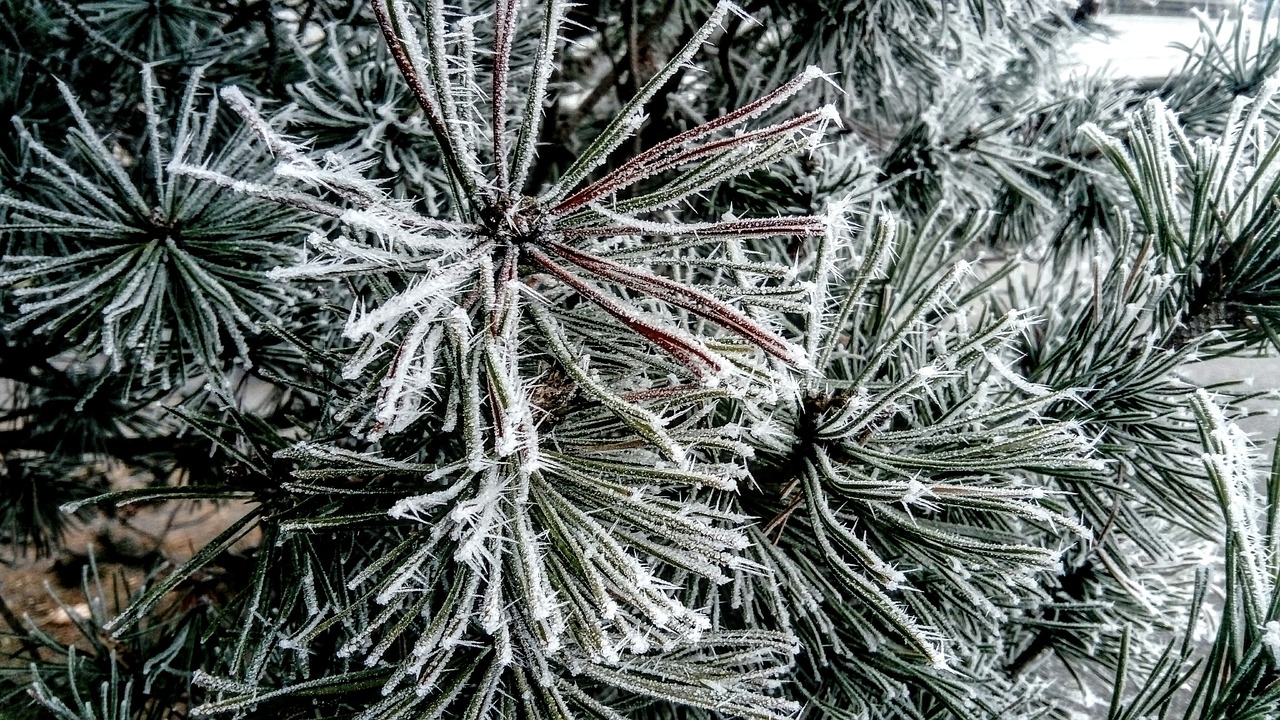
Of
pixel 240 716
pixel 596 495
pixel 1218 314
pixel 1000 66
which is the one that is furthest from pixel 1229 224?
pixel 240 716

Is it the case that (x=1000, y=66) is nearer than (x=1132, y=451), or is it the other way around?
(x=1132, y=451)

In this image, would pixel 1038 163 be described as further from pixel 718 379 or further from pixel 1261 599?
pixel 718 379

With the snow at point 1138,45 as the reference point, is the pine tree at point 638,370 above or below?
below

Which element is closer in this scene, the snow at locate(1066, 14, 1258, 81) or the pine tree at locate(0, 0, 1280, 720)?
the pine tree at locate(0, 0, 1280, 720)

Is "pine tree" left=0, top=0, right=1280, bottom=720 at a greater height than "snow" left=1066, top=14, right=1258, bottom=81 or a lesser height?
lesser

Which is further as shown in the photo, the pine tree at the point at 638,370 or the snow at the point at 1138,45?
the snow at the point at 1138,45

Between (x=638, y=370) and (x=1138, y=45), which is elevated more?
(x=1138, y=45)

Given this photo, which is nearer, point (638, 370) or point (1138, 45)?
point (638, 370)

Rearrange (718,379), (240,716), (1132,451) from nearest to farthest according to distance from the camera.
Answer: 1. (718,379)
2. (240,716)
3. (1132,451)
